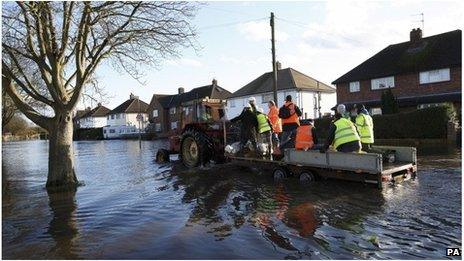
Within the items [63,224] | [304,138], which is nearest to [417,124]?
[304,138]

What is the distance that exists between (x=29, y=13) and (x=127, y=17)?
2.50 metres

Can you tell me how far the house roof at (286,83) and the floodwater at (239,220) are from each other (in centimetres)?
3782

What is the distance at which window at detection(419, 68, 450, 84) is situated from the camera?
107 ft

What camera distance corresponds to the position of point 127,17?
1240 cm

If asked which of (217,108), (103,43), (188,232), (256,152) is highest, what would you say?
(103,43)

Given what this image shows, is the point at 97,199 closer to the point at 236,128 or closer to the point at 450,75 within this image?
the point at 236,128

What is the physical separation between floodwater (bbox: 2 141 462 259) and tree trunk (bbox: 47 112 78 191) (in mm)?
693

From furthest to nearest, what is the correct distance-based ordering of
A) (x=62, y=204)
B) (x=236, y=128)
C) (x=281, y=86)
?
1. (x=281, y=86)
2. (x=236, y=128)
3. (x=62, y=204)

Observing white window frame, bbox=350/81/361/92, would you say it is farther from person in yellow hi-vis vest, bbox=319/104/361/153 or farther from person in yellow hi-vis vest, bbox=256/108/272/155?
person in yellow hi-vis vest, bbox=319/104/361/153

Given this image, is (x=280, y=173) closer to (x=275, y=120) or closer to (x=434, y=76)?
(x=275, y=120)

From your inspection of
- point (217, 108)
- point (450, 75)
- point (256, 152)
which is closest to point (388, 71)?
point (450, 75)

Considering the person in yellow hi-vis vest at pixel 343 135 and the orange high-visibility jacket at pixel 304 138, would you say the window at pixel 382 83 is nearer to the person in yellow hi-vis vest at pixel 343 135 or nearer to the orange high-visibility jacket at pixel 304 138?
the orange high-visibility jacket at pixel 304 138

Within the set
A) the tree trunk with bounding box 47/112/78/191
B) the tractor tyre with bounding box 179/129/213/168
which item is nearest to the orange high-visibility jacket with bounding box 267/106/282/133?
the tractor tyre with bounding box 179/129/213/168

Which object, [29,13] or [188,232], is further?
[29,13]
